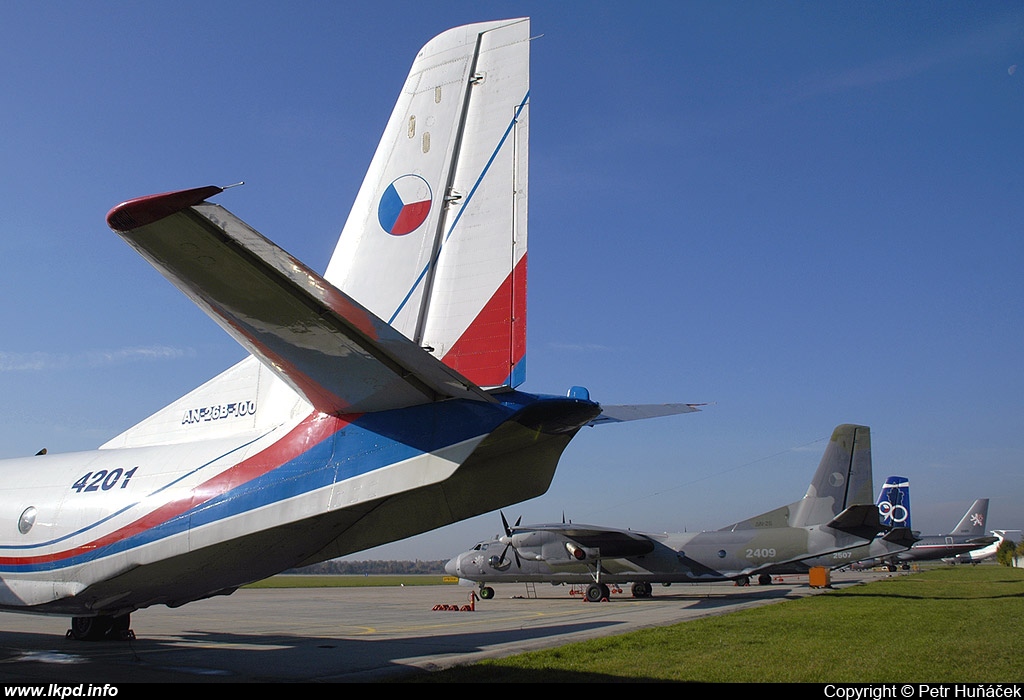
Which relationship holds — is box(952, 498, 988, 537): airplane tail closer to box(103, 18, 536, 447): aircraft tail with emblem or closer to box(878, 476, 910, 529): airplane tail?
box(878, 476, 910, 529): airplane tail

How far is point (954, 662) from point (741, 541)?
57.7 ft

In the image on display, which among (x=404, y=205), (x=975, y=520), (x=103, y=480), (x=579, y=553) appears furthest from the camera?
(x=975, y=520)

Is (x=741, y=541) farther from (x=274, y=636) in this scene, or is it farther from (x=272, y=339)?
(x=272, y=339)

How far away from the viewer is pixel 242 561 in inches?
266

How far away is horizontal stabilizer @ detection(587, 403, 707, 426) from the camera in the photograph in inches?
241

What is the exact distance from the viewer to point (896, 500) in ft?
144

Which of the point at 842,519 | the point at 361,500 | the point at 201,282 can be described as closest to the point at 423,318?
the point at 361,500

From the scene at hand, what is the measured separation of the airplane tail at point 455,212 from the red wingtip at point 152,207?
2.98m

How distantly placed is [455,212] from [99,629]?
27.7ft

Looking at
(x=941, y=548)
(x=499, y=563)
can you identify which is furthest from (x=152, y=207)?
(x=941, y=548)

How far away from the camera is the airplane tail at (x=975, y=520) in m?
61.8

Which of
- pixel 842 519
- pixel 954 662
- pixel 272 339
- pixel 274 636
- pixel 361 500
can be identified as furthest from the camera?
pixel 842 519

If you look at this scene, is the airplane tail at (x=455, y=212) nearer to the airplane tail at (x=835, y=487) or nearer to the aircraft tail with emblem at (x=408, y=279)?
the aircraft tail with emblem at (x=408, y=279)

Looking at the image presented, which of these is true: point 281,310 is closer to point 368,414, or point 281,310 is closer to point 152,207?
point 152,207
